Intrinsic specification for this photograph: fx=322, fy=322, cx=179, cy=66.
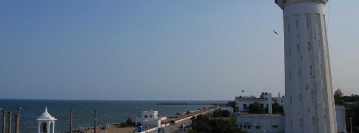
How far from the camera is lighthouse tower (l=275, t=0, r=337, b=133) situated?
22.7 meters

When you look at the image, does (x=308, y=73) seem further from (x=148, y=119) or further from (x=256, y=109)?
(x=148, y=119)

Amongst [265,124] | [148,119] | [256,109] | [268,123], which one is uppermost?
[256,109]

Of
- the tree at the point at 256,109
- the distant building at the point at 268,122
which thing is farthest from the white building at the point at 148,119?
the distant building at the point at 268,122

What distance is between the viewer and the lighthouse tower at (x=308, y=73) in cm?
→ 2267

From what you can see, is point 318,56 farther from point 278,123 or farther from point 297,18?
point 278,123

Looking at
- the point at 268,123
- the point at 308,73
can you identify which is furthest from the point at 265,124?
the point at 308,73

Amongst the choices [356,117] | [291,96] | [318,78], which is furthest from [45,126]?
[356,117]

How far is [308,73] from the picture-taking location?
22.9 m

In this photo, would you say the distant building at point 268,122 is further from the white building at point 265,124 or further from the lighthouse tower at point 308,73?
the lighthouse tower at point 308,73

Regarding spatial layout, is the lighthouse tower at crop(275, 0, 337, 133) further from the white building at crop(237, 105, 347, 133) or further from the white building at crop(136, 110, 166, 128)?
the white building at crop(136, 110, 166, 128)

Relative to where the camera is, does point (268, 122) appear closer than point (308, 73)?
No

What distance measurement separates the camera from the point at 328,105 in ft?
74.6

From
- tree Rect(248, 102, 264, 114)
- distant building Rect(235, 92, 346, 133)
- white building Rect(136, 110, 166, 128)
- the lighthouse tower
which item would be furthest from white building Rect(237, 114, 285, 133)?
white building Rect(136, 110, 166, 128)

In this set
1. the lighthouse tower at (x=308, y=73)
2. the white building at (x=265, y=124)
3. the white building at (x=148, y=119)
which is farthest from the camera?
the white building at (x=148, y=119)
